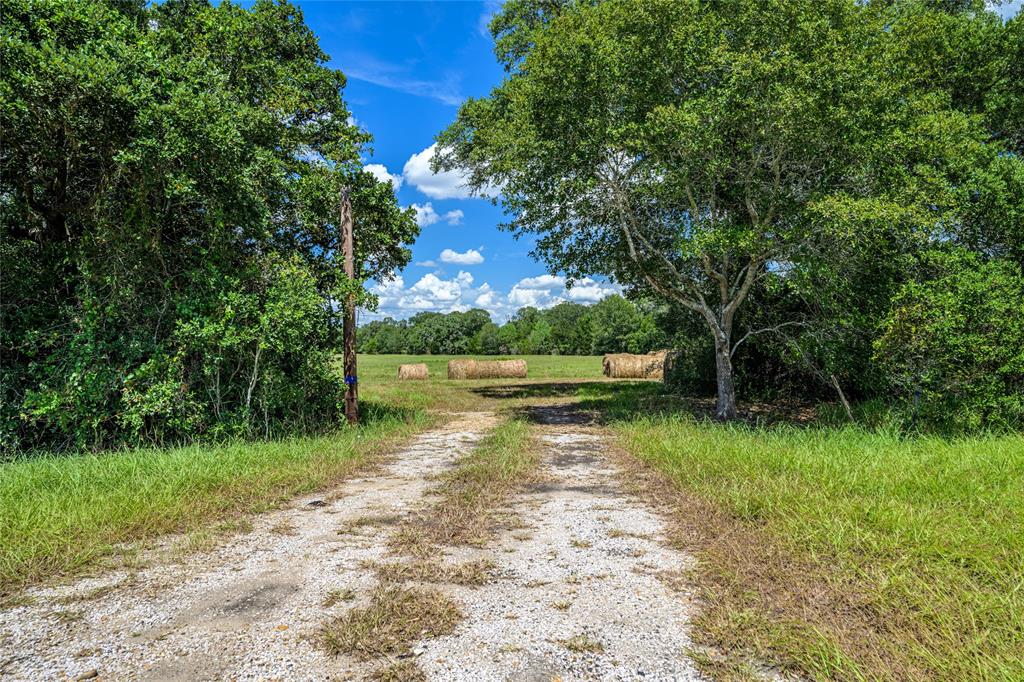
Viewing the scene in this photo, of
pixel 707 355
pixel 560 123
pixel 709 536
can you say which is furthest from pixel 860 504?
pixel 707 355

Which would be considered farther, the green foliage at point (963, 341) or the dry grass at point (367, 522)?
the green foliage at point (963, 341)

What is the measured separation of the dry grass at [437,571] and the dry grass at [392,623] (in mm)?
202

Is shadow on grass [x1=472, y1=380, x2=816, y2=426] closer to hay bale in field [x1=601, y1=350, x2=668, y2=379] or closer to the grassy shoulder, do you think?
the grassy shoulder

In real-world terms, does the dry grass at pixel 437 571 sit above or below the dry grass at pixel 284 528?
above

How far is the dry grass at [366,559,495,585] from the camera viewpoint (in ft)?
11.4

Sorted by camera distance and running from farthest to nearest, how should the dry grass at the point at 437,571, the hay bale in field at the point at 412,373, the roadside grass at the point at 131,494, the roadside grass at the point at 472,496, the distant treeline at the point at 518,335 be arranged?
1. the distant treeline at the point at 518,335
2. the hay bale in field at the point at 412,373
3. the roadside grass at the point at 472,496
4. the roadside grass at the point at 131,494
5. the dry grass at the point at 437,571

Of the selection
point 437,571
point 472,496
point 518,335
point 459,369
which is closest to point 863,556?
point 437,571

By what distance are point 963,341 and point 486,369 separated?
906 inches

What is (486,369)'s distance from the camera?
29188mm

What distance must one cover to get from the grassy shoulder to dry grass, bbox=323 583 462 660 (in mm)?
1480

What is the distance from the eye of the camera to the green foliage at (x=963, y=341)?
7789 mm

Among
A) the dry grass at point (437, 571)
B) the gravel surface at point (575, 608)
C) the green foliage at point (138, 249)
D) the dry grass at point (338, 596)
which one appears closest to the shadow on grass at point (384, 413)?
the green foliage at point (138, 249)

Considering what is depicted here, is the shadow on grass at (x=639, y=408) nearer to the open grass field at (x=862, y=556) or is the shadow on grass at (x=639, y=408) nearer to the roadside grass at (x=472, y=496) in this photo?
the roadside grass at (x=472, y=496)

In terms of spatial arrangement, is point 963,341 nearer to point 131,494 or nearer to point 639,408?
point 639,408
